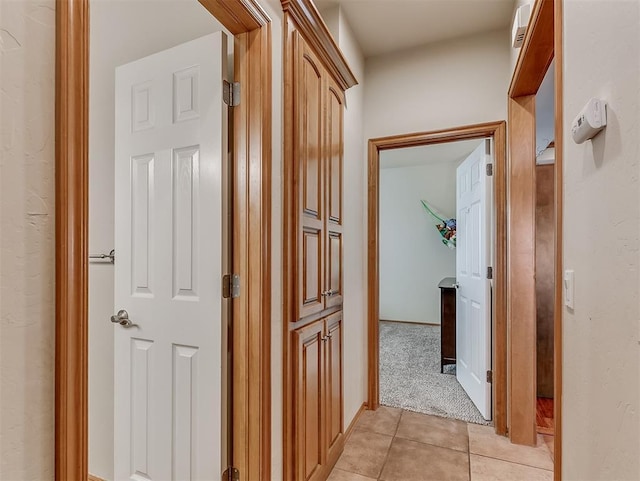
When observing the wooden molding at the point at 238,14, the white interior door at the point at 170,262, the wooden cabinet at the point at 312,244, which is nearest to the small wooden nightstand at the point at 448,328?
the wooden cabinet at the point at 312,244

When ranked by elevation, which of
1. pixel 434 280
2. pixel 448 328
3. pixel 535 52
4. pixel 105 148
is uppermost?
pixel 535 52

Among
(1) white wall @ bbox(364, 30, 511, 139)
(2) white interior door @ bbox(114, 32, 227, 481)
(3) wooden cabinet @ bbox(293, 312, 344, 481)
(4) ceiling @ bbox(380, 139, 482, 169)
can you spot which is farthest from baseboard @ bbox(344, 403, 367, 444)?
(4) ceiling @ bbox(380, 139, 482, 169)

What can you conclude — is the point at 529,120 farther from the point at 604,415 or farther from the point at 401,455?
the point at 401,455

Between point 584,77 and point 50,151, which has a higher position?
point 584,77

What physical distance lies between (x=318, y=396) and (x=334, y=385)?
25cm

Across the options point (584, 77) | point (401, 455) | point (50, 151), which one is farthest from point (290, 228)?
point (401, 455)

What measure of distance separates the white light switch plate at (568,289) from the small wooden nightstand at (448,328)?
2.48 m

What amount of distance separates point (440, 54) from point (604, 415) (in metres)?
2.48

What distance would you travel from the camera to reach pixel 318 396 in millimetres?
1776

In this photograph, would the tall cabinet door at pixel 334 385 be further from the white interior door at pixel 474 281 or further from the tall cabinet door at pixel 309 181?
the white interior door at pixel 474 281

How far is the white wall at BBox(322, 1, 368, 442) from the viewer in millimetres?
2305

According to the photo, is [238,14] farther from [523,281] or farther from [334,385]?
[523,281]

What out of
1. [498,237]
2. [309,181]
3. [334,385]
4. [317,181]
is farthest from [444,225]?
[309,181]

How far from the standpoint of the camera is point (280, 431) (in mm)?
1465
